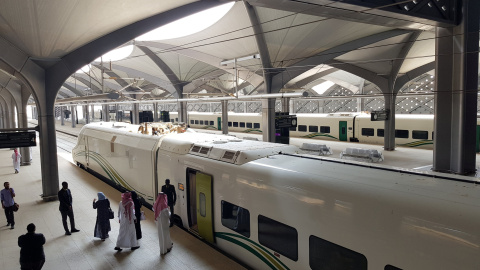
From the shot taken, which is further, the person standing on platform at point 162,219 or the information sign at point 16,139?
the information sign at point 16,139

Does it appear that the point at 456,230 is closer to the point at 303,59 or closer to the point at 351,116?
the point at 303,59

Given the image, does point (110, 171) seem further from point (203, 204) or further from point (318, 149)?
point (318, 149)

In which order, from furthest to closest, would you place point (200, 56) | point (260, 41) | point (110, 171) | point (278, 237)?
point (200, 56)
point (260, 41)
point (110, 171)
point (278, 237)

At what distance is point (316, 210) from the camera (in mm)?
5348

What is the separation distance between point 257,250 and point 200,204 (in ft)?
7.24

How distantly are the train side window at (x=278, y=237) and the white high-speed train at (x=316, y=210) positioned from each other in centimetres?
2

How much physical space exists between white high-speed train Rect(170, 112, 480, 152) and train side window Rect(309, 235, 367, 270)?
19435 mm

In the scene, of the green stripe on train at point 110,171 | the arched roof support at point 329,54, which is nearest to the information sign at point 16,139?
the green stripe on train at point 110,171

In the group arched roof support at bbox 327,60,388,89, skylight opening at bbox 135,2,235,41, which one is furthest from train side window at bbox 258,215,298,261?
arched roof support at bbox 327,60,388,89

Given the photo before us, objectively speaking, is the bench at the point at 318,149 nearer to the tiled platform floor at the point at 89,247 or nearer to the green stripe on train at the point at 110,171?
the green stripe on train at the point at 110,171

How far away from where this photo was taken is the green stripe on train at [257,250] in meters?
6.13

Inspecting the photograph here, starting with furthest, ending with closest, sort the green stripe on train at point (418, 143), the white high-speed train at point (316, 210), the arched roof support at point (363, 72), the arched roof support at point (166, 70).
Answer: the arched roof support at point (166, 70) → the arched roof support at point (363, 72) → the green stripe on train at point (418, 143) → the white high-speed train at point (316, 210)

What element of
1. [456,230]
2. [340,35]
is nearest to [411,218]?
[456,230]

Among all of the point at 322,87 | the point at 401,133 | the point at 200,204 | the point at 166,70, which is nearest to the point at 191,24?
the point at 166,70
